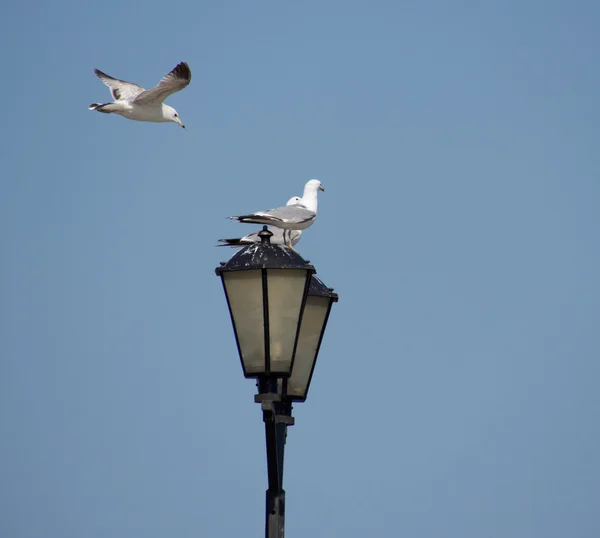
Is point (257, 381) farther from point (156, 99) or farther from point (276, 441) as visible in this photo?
point (156, 99)

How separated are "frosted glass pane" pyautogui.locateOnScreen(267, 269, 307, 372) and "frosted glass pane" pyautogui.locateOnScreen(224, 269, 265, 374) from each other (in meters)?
0.07

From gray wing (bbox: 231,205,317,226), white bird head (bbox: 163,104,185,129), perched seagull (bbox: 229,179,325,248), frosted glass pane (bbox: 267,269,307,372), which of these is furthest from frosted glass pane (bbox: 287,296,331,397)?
white bird head (bbox: 163,104,185,129)

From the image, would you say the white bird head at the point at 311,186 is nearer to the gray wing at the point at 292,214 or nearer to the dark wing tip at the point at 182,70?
the gray wing at the point at 292,214

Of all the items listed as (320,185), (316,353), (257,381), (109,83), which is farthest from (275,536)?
(109,83)

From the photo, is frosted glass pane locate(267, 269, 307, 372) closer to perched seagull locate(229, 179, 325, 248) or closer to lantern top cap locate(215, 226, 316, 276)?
lantern top cap locate(215, 226, 316, 276)

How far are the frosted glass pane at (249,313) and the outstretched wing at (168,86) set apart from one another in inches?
497

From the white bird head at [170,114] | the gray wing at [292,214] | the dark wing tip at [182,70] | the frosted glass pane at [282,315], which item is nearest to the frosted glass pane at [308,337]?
the frosted glass pane at [282,315]

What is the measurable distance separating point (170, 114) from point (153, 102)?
1.76ft

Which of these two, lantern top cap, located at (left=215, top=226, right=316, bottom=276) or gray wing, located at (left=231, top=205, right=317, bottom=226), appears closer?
lantern top cap, located at (left=215, top=226, right=316, bottom=276)

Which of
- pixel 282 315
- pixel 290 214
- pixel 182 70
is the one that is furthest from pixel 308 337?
pixel 182 70

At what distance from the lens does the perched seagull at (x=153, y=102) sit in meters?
19.3

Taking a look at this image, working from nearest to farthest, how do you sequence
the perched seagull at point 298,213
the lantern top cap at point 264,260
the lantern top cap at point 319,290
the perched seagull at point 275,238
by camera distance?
1. the lantern top cap at point 264,260
2. the lantern top cap at point 319,290
3. the perched seagull at point 298,213
4. the perched seagull at point 275,238

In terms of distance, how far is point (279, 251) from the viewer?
7.18 meters

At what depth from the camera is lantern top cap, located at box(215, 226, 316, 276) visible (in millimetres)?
7070
